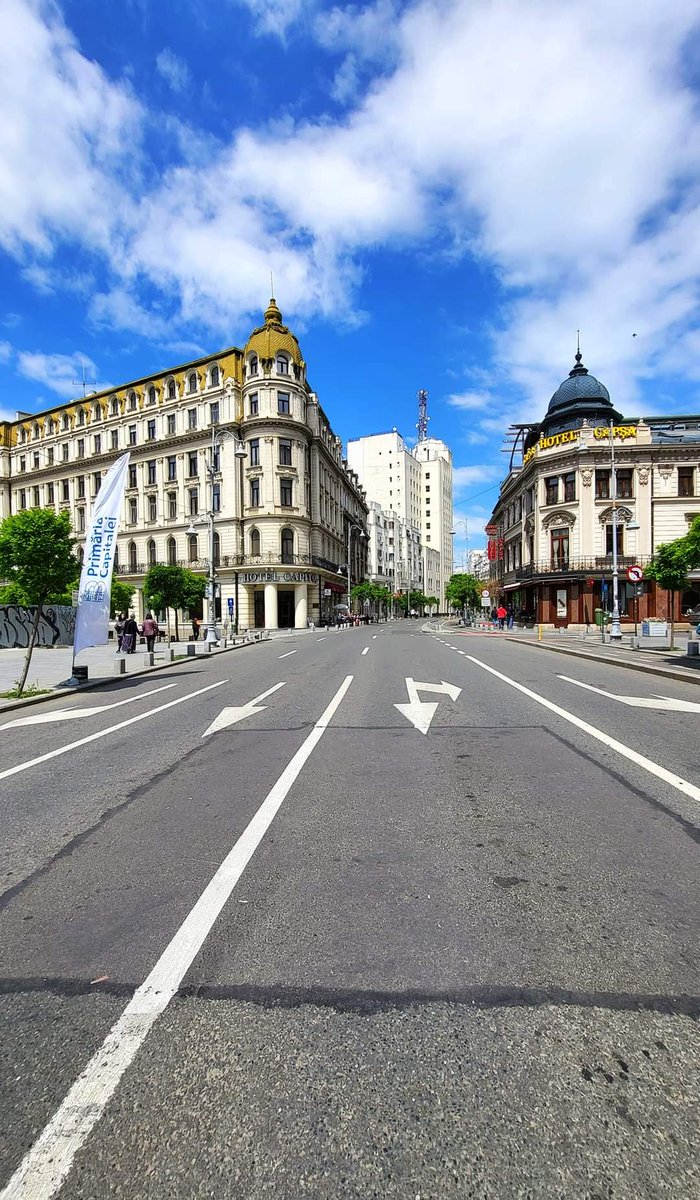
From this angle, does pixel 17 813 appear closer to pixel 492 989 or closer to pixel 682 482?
pixel 492 989

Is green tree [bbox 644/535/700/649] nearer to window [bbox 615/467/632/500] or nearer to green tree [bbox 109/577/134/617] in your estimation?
window [bbox 615/467/632/500]

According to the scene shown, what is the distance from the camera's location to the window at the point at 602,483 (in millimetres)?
44375

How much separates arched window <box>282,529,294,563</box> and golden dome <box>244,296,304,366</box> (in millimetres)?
15985

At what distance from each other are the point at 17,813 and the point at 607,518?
1805 inches

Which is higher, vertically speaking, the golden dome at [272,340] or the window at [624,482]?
the golden dome at [272,340]

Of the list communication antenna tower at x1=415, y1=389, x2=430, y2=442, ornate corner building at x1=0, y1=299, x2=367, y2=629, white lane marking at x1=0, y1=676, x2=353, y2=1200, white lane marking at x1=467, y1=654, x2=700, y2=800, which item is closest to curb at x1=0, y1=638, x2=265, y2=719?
white lane marking at x1=0, y1=676, x2=353, y2=1200

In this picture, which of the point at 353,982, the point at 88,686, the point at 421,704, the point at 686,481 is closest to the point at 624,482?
the point at 686,481

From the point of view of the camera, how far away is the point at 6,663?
21.7 meters

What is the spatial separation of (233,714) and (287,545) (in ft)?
145

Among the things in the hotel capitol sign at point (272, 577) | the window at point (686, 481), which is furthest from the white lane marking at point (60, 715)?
the window at point (686, 481)

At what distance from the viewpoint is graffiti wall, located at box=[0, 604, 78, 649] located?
31.0 meters

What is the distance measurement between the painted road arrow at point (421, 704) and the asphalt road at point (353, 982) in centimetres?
241

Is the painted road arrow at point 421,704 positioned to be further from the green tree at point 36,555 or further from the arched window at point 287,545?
the arched window at point 287,545

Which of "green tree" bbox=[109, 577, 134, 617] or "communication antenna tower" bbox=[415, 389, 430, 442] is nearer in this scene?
"green tree" bbox=[109, 577, 134, 617]
